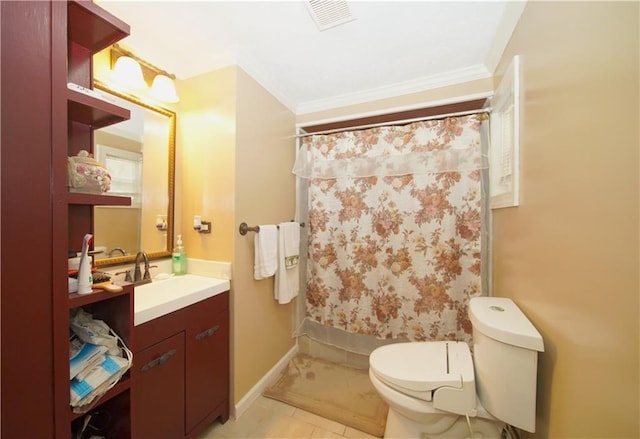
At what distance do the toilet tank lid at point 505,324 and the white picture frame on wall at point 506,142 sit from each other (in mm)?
472

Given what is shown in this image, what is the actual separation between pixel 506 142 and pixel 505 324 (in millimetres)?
910

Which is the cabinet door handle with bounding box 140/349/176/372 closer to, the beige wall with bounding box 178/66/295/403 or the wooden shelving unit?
the wooden shelving unit

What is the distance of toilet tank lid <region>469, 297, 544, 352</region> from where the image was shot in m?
0.80

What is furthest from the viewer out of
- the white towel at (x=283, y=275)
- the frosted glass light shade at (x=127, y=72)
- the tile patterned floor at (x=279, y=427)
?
the white towel at (x=283, y=275)

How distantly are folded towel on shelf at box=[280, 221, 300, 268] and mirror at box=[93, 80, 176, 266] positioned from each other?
0.71m

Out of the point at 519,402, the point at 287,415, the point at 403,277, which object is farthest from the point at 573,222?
the point at 287,415

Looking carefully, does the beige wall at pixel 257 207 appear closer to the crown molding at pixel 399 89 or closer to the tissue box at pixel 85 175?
the crown molding at pixel 399 89

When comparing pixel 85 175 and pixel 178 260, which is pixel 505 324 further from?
pixel 178 260

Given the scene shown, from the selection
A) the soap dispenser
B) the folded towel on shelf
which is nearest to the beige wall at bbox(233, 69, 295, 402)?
the folded towel on shelf

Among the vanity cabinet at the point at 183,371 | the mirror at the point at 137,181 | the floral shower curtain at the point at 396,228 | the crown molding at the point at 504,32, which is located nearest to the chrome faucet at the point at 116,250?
the mirror at the point at 137,181

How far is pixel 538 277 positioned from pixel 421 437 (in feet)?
2.80

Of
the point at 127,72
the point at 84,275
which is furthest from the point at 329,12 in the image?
the point at 84,275

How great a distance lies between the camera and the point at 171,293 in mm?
1124

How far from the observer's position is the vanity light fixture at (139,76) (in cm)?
116
